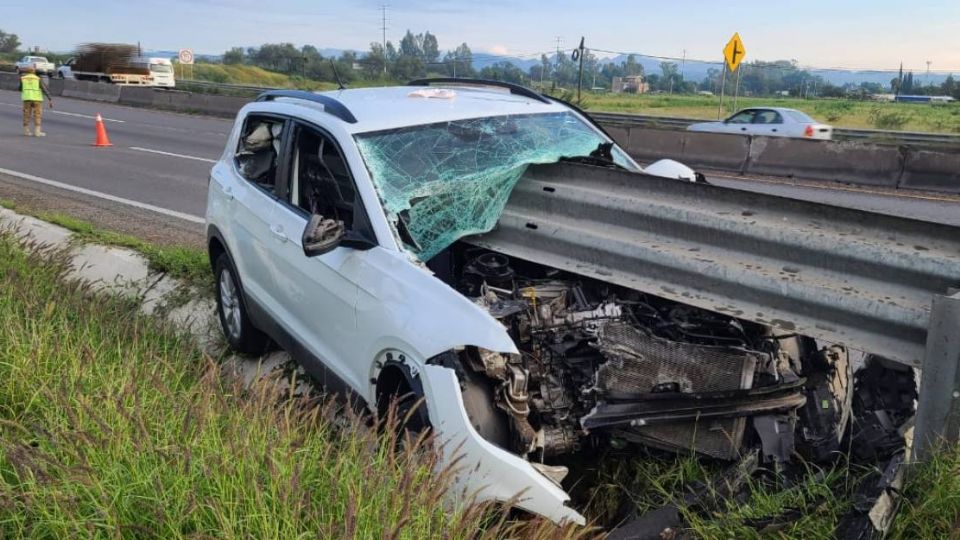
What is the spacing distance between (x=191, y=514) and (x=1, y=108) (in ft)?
102

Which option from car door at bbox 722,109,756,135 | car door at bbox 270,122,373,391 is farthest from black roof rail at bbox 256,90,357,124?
car door at bbox 722,109,756,135

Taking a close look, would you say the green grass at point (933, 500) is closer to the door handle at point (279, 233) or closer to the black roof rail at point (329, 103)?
the black roof rail at point (329, 103)

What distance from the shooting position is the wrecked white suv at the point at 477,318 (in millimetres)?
3344

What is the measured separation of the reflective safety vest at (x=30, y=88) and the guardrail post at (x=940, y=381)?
2053 centimetres

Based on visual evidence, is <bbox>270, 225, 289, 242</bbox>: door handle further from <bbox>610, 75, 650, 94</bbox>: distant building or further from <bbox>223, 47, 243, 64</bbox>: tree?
<bbox>223, 47, 243, 64</bbox>: tree

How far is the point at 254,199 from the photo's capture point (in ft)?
17.1

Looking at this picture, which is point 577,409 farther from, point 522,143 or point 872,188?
point 872,188

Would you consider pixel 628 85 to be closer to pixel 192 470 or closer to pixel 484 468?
pixel 484 468

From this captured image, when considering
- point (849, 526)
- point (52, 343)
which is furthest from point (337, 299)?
point (849, 526)

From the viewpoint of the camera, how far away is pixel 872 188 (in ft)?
46.4


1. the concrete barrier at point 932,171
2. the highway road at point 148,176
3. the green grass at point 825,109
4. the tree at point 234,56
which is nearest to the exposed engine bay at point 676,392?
the highway road at point 148,176

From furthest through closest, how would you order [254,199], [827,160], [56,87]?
[56,87] < [827,160] < [254,199]

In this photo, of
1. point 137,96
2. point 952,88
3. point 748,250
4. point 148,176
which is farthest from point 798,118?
point 952,88

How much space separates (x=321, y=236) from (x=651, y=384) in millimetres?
1630
